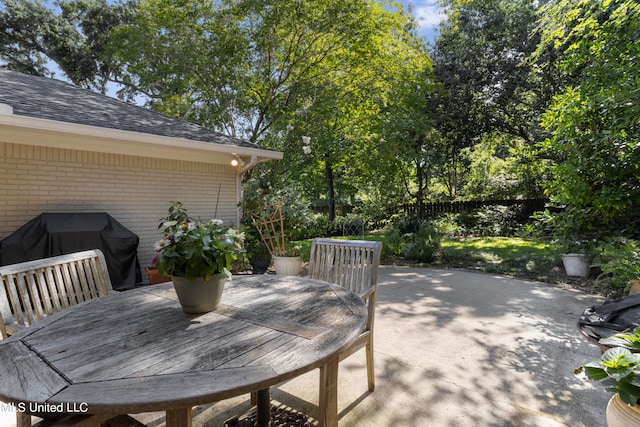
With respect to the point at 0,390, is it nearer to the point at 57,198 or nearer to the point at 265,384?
the point at 265,384

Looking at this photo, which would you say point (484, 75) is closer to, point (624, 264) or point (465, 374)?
point (624, 264)

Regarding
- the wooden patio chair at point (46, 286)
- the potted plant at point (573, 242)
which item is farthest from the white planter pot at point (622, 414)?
the potted plant at point (573, 242)

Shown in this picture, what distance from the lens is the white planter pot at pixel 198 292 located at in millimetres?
1478

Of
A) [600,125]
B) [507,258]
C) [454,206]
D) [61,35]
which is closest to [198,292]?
[600,125]

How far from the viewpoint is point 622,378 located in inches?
45.5

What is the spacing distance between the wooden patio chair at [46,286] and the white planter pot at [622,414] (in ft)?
7.57

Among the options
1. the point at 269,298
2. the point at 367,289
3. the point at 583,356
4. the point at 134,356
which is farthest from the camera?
the point at 583,356

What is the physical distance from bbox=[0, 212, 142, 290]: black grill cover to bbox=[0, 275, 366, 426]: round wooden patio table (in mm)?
2834

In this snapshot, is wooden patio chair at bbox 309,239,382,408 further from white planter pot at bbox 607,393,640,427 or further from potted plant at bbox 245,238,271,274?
potted plant at bbox 245,238,271,274

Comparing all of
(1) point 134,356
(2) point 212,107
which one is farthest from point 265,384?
(2) point 212,107

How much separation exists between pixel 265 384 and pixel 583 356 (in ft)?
9.65

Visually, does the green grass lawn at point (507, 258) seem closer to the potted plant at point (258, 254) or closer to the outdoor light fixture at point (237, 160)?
the potted plant at point (258, 254)

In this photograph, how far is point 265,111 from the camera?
356 inches

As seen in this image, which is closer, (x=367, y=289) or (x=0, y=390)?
(x=0, y=390)
